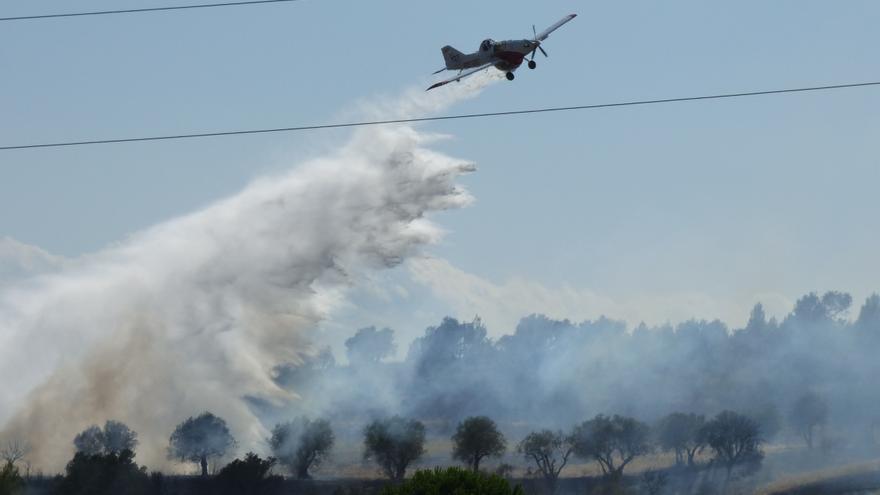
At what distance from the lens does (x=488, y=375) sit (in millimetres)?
198000

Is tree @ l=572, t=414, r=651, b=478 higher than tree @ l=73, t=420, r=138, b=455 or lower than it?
lower

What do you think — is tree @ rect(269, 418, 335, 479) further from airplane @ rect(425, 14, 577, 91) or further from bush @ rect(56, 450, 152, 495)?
airplane @ rect(425, 14, 577, 91)

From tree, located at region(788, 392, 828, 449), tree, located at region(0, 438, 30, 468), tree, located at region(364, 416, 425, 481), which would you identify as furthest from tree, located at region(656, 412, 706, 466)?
tree, located at region(0, 438, 30, 468)

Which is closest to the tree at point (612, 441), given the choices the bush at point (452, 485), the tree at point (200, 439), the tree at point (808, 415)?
the tree at point (808, 415)

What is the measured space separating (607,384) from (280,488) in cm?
6433

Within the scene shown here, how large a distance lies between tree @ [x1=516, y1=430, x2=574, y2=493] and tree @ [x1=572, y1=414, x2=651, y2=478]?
1.67 m

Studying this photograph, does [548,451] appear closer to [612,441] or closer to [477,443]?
[612,441]

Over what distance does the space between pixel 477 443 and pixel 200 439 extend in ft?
100

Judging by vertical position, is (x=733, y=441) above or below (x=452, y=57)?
below

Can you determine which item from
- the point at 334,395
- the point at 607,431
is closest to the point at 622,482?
the point at 607,431

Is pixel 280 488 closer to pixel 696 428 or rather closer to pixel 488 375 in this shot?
pixel 696 428

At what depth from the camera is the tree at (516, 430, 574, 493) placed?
5901 inches

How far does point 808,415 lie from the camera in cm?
16788

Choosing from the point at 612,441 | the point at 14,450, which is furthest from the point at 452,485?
the point at 612,441
